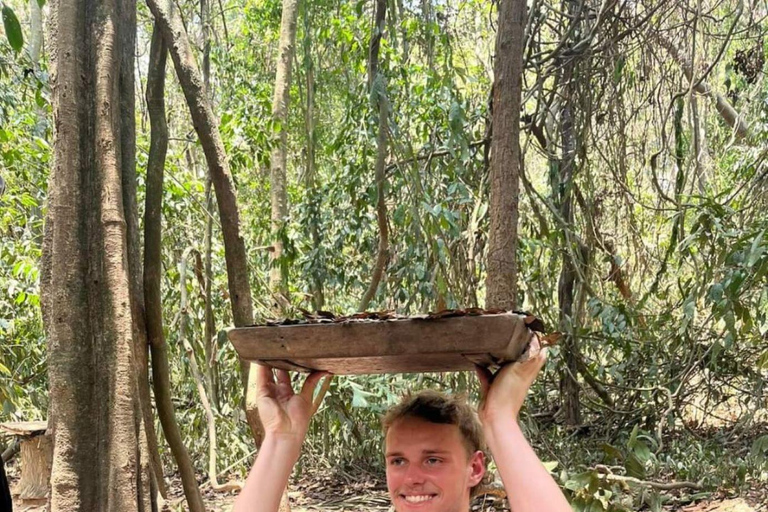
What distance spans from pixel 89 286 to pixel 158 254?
0.77 metres

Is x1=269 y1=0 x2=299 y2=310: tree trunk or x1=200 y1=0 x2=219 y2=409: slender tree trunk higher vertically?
x1=269 y1=0 x2=299 y2=310: tree trunk

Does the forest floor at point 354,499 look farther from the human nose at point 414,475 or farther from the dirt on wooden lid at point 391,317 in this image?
the dirt on wooden lid at point 391,317

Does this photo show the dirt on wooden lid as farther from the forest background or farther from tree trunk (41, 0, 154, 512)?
the forest background

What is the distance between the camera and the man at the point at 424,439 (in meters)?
1.35

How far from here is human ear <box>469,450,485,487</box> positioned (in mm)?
1628

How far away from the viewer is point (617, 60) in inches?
172

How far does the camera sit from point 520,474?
1.29 metres

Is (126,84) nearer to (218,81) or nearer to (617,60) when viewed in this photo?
(617,60)

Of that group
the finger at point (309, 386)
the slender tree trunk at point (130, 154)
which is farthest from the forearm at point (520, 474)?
the slender tree trunk at point (130, 154)

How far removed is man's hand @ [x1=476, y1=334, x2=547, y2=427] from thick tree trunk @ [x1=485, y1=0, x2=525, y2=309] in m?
0.75

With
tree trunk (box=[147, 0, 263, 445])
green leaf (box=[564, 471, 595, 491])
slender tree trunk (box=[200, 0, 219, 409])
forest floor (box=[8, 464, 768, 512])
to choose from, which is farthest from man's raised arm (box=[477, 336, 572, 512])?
slender tree trunk (box=[200, 0, 219, 409])

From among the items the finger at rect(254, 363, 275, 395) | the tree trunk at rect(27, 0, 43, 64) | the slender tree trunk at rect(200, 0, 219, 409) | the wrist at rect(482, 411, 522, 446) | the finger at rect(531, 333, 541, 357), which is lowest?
the wrist at rect(482, 411, 522, 446)

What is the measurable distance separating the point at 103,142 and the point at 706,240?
2.82 meters

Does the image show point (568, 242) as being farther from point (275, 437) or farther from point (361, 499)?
point (275, 437)
